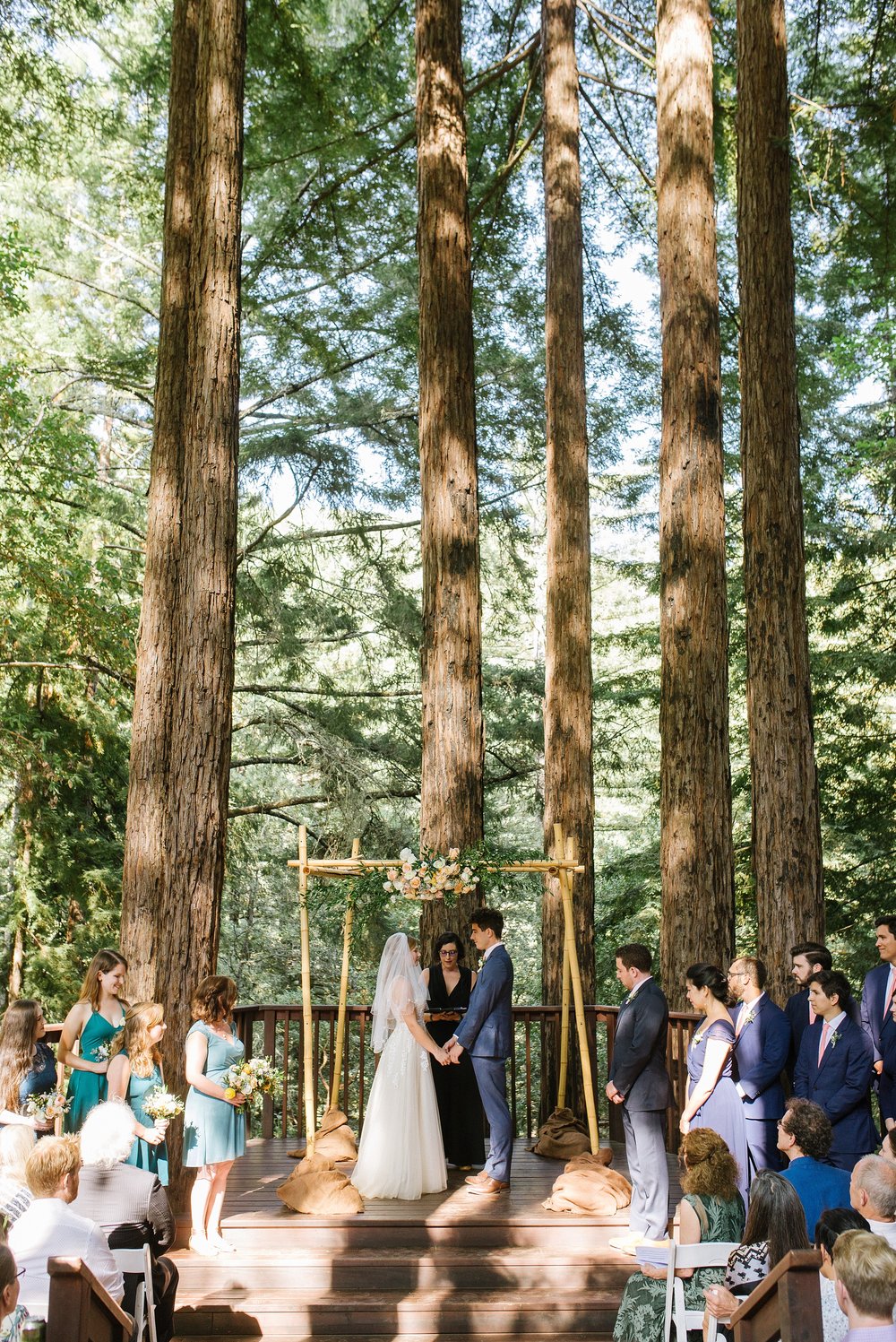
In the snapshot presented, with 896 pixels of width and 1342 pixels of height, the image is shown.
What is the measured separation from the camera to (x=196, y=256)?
8.13m

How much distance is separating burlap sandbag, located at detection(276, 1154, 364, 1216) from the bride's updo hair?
246 cm

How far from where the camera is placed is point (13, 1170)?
4.61m

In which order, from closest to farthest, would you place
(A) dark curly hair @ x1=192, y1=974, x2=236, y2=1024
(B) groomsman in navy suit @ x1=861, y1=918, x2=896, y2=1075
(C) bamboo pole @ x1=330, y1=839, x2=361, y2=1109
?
1. (B) groomsman in navy suit @ x1=861, y1=918, x2=896, y2=1075
2. (A) dark curly hair @ x1=192, y1=974, x2=236, y2=1024
3. (C) bamboo pole @ x1=330, y1=839, x2=361, y2=1109

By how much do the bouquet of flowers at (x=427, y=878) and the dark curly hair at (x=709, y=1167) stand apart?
3221 mm

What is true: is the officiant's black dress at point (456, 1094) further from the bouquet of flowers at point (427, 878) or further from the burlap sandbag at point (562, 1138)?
the bouquet of flowers at point (427, 878)

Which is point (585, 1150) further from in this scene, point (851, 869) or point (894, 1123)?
point (851, 869)

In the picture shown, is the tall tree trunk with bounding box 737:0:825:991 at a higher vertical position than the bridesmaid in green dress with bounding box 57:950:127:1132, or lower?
higher

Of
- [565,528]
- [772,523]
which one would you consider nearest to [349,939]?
[772,523]

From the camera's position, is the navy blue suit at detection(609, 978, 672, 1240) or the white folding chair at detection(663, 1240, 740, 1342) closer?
the white folding chair at detection(663, 1240, 740, 1342)

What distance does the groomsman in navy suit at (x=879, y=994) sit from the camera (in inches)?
247

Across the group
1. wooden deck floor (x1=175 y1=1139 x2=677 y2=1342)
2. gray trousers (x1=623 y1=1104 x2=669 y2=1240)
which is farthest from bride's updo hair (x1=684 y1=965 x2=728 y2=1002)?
wooden deck floor (x1=175 y1=1139 x2=677 y2=1342)

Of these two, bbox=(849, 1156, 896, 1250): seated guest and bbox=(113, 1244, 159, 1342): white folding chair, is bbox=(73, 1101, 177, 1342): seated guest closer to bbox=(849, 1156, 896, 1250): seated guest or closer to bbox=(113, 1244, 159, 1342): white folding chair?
bbox=(113, 1244, 159, 1342): white folding chair

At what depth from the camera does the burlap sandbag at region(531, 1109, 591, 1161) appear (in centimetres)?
859

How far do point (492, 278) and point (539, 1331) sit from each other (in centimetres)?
1469
